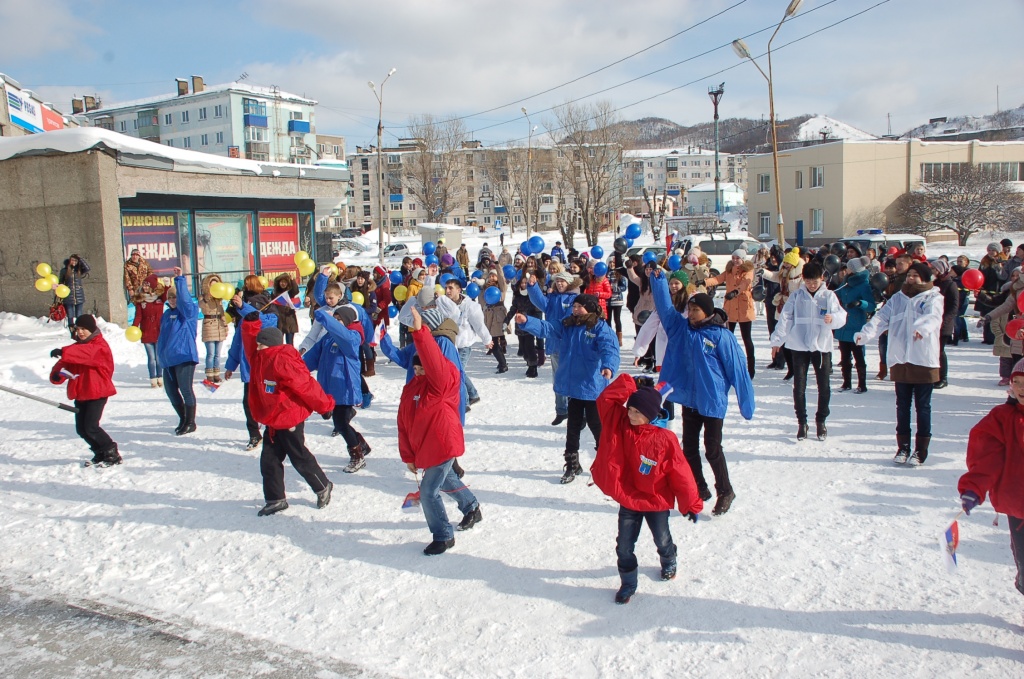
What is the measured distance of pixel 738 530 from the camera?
17.2 ft

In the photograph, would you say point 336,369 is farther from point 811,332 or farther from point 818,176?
point 818,176

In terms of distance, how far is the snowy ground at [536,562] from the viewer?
3.87 metres

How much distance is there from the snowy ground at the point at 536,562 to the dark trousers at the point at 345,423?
384 mm

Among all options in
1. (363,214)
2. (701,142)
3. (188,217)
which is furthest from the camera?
(701,142)

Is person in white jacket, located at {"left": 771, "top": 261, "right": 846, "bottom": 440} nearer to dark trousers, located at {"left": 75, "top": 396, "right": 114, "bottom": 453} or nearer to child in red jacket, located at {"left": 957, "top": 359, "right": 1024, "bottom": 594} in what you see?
child in red jacket, located at {"left": 957, "top": 359, "right": 1024, "bottom": 594}

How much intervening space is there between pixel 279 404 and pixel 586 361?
2487 millimetres

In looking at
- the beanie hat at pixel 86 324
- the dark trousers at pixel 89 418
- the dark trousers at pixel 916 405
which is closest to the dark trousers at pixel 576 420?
the dark trousers at pixel 916 405

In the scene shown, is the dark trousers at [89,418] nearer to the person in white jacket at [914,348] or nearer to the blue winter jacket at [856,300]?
the person in white jacket at [914,348]

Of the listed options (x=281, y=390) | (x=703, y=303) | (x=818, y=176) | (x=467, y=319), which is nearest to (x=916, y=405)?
(x=703, y=303)

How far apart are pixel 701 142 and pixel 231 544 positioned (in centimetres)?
16388

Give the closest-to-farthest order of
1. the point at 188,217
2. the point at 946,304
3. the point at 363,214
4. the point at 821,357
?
the point at 821,357, the point at 946,304, the point at 188,217, the point at 363,214

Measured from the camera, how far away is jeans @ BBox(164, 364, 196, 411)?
808 centimetres

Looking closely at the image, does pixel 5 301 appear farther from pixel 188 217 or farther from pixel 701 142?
pixel 701 142

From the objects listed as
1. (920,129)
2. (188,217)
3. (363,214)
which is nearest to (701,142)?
(920,129)
